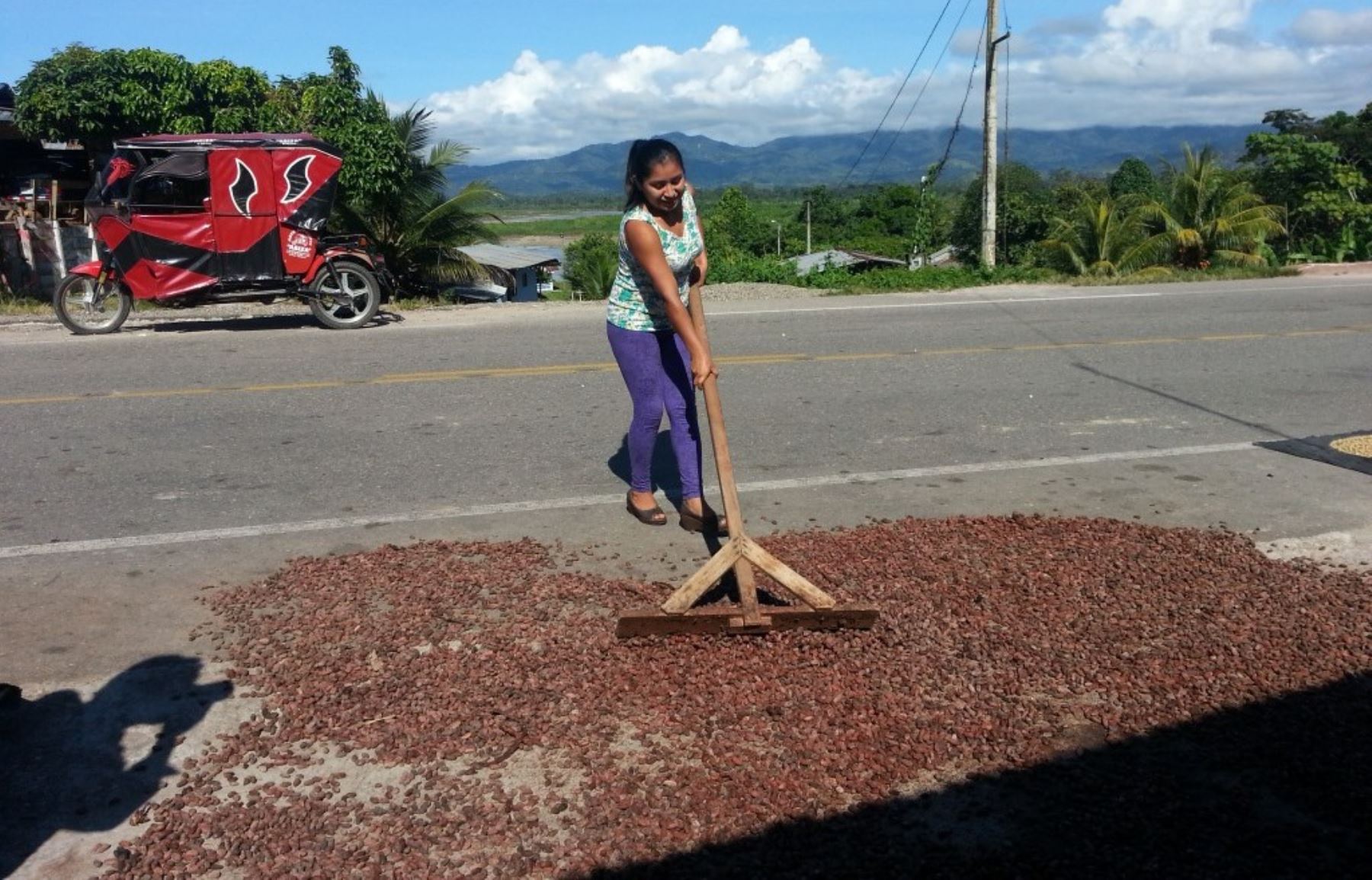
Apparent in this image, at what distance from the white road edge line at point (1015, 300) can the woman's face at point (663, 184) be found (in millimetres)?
8763

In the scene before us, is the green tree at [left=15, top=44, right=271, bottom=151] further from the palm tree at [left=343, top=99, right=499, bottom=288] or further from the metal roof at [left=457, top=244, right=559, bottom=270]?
the metal roof at [left=457, top=244, right=559, bottom=270]

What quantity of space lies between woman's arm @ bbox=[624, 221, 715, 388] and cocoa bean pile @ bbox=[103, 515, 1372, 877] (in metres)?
0.93

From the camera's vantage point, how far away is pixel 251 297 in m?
13.2

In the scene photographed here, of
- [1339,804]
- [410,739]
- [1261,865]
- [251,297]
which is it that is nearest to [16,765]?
[410,739]

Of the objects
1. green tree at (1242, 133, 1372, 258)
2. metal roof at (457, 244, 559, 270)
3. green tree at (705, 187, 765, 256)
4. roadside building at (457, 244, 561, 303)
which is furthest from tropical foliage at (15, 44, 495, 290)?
green tree at (705, 187, 765, 256)

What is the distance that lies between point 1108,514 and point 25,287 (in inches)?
584

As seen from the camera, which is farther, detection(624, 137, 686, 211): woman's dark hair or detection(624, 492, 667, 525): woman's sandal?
detection(624, 492, 667, 525): woman's sandal

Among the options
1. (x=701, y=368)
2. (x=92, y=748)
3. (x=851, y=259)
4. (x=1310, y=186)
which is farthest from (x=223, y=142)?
(x=851, y=259)

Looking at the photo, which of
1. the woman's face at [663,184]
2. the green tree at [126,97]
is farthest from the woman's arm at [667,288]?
the green tree at [126,97]

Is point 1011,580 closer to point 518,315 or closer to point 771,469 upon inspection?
point 771,469

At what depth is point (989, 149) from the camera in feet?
66.2

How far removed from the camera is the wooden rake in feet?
13.7

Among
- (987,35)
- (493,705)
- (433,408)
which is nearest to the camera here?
(493,705)

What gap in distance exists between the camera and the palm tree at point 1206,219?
21.2 meters
